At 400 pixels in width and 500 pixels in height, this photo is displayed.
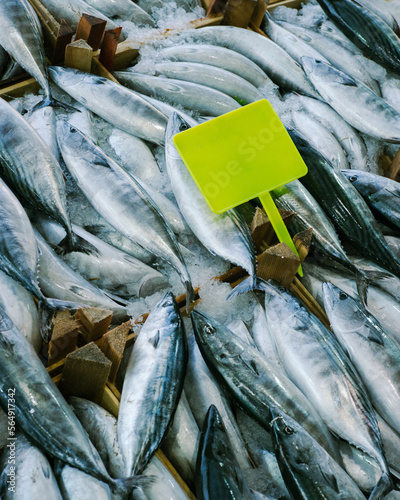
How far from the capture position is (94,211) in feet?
7.86

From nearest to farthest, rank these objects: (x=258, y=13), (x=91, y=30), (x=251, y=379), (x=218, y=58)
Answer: (x=251, y=379) → (x=91, y=30) → (x=218, y=58) → (x=258, y=13)

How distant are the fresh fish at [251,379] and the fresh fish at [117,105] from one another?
4.05 ft

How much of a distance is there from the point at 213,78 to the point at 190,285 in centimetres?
161

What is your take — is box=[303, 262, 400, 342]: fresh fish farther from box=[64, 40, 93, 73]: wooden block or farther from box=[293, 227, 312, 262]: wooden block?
box=[64, 40, 93, 73]: wooden block

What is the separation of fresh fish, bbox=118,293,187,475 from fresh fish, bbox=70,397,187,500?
6 cm

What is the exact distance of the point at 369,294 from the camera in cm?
229

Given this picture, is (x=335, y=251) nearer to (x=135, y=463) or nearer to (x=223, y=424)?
(x=223, y=424)

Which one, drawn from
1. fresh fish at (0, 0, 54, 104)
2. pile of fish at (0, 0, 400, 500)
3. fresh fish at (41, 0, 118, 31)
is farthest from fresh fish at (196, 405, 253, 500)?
fresh fish at (41, 0, 118, 31)

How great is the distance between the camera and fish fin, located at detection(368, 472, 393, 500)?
1604 mm

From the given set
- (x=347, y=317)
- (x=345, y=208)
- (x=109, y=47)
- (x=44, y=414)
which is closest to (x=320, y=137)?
(x=345, y=208)

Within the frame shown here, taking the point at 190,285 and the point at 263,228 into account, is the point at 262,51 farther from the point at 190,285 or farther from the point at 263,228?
the point at 190,285

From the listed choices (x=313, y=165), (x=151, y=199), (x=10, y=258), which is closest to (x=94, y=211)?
(x=151, y=199)

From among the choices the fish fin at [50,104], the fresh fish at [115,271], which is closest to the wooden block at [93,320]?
the fresh fish at [115,271]

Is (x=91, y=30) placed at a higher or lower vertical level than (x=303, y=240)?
higher
